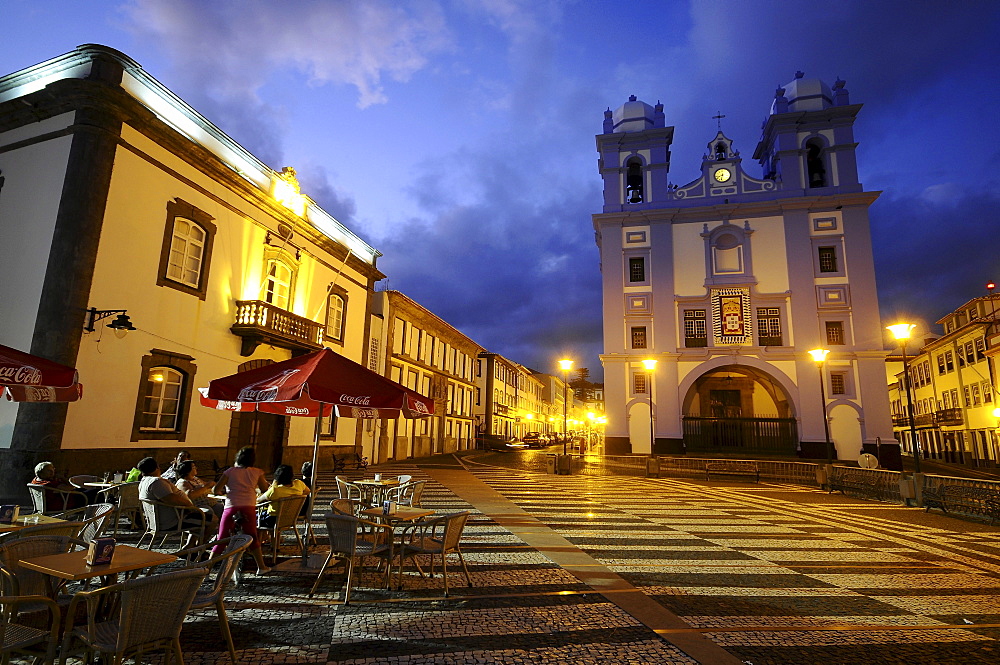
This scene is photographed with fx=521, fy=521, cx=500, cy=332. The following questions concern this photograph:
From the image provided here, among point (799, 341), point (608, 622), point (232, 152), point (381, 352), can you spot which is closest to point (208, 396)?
point (608, 622)

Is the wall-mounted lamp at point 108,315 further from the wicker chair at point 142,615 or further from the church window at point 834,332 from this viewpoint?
the church window at point 834,332

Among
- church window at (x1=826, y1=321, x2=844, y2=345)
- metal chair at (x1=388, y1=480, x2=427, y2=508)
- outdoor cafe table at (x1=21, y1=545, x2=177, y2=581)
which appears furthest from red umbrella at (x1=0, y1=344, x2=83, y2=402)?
church window at (x1=826, y1=321, x2=844, y2=345)

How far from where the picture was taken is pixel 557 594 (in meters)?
5.73

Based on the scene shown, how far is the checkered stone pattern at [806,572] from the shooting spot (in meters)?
4.61

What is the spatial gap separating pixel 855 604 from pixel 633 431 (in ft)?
77.7

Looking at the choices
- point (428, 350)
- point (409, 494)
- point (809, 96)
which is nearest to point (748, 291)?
point (809, 96)

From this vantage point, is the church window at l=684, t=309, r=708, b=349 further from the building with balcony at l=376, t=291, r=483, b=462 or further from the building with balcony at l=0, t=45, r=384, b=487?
the building with balcony at l=0, t=45, r=384, b=487

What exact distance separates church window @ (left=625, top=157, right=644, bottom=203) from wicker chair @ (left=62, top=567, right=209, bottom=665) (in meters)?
32.8

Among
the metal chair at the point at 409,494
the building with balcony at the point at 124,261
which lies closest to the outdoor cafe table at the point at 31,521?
the metal chair at the point at 409,494

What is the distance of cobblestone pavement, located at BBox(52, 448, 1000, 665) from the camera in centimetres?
427

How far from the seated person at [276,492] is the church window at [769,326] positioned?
91.8 feet

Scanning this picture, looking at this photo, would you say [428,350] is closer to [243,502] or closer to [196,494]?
[196,494]

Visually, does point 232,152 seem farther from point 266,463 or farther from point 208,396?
point 208,396

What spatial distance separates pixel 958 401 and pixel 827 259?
2206 centimetres
